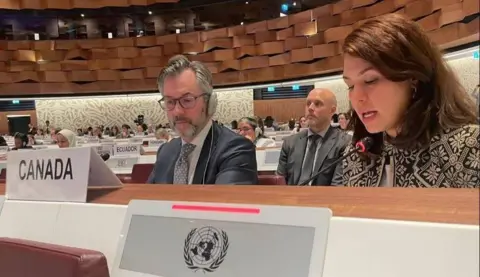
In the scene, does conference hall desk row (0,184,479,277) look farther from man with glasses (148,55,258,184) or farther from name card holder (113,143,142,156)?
name card holder (113,143,142,156)

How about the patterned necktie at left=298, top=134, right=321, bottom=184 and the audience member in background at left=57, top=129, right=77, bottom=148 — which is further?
the audience member in background at left=57, top=129, right=77, bottom=148

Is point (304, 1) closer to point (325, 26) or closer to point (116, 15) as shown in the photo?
point (325, 26)

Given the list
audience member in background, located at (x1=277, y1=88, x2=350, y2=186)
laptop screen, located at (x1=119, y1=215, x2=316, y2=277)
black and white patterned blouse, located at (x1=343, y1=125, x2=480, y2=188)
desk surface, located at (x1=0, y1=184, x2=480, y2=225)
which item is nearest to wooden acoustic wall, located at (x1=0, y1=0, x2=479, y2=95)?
audience member in background, located at (x1=277, y1=88, x2=350, y2=186)

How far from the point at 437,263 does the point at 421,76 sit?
2.11 ft

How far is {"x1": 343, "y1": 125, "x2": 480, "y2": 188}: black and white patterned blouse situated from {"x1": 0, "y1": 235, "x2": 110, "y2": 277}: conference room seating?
0.67m

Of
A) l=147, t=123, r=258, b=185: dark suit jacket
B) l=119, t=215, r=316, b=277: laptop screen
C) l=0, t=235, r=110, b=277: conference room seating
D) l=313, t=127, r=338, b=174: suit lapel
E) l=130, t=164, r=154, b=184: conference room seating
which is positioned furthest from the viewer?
l=313, t=127, r=338, b=174: suit lapel

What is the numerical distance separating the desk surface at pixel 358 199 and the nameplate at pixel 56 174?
0.10m

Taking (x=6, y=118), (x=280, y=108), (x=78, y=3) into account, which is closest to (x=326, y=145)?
(x=78, y=3)

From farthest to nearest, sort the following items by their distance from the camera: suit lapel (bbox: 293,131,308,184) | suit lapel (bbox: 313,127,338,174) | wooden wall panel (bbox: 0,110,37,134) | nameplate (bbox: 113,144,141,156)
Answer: wooden wall panel (bbox: 0,110,37,134) → nameplate (bbox: 113,144,141,156) → suit lapel (bbox: 293,131,308,184) → suit lapel (bbox: 313,127,338,174)

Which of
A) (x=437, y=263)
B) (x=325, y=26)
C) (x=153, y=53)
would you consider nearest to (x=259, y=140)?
(x=437, y=263)

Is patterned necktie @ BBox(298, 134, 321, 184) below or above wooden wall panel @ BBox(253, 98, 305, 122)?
above

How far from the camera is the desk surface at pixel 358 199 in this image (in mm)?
589

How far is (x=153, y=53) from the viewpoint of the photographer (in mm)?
14977

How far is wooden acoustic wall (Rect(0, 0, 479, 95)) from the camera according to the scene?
43.6 ft
